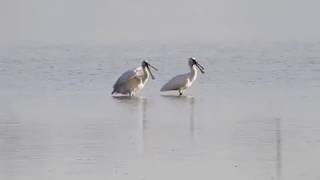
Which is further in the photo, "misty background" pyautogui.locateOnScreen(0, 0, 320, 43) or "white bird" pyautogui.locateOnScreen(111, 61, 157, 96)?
"misty background" pyautogui.locateOnScreen(0, 0, 320, 43)

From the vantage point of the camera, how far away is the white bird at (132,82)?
18828 millimetres

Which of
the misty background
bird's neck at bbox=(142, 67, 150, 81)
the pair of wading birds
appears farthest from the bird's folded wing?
the misty background

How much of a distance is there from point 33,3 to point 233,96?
2956cm

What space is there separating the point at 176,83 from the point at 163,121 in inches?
185

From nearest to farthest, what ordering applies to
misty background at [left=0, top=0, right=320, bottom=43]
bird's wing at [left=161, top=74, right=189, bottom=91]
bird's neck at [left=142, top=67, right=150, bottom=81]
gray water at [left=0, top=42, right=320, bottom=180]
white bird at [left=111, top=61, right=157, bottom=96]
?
gray water at [left=0, top=42, right=320, bottom=180] → white bird at [left=111, top=61, right=157, bottom=96] → bird's wing at [left=161, top=74, right=189, bottom=91] → bird's neck at [left=142, top=67, right=150, bottom=81] → misty background at [left=0, top=0, right=320, bottom=43]

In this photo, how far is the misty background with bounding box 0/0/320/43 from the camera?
32.8 meters

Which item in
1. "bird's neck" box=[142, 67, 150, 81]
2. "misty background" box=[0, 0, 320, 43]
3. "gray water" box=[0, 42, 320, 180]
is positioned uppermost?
"misty background" box=[0, 0, 320, 43]

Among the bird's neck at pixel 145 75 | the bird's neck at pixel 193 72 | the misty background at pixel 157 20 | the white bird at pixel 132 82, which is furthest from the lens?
the misty background at pixel 157 20

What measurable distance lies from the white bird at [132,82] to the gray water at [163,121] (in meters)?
0.20

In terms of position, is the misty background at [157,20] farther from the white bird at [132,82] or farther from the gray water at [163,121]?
the white bird at [132,82]

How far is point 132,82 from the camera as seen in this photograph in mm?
19156

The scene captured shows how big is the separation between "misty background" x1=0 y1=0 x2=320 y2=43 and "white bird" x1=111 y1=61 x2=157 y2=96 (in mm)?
10977

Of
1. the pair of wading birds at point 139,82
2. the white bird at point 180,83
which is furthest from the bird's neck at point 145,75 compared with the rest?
the white bird at point 180,83

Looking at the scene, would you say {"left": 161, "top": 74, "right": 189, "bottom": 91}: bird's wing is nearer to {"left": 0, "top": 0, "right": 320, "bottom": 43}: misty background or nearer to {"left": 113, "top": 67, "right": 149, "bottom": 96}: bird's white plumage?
{"left": 113, "top": 67, "right": 149, "bottom": 96}: bird's white plumage
